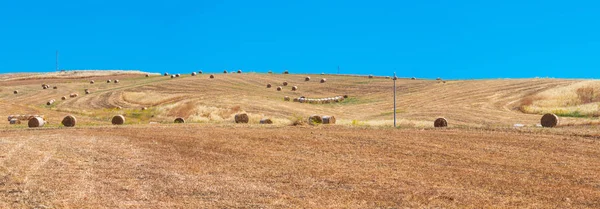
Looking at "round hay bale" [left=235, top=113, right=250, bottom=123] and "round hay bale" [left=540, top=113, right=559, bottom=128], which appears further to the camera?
"round hay bale" [left=235, top=113, right=250, bottom=123]

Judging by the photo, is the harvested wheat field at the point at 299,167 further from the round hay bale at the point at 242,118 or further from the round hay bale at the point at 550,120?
the round hay bale at the point at 550,120

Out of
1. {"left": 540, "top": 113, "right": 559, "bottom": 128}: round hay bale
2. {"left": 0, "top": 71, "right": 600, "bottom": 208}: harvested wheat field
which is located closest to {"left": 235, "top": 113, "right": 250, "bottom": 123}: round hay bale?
{"left": 0, "top": 71, "right": 600, "bottom": 208}: harvested wheat field

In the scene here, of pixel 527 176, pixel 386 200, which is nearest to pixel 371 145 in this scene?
pixel 527 176

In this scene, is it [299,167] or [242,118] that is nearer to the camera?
[299,167]

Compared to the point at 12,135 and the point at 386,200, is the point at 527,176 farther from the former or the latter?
the point at 12,135

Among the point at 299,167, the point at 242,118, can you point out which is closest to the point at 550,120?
the point at 242,118

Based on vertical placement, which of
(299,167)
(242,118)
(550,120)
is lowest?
(299,167)

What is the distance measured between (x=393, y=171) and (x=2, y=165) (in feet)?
43.5

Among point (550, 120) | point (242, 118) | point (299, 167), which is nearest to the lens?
point (299, 167)

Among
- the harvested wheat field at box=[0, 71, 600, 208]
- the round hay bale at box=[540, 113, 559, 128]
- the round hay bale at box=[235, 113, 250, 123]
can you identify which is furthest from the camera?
the round hay bale at box=[235, 113, 250, 123]

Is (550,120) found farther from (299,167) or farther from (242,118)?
(299,167)

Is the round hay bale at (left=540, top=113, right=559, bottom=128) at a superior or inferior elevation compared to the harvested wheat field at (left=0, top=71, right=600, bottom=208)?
superior

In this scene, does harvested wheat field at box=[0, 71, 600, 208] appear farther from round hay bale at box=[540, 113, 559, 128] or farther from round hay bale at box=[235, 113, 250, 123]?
round hay bale at box=[540, 113, 559, 128]

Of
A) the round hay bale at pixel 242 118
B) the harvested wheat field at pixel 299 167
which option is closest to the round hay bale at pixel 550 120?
the harvested wheat field at pixel 299 167
